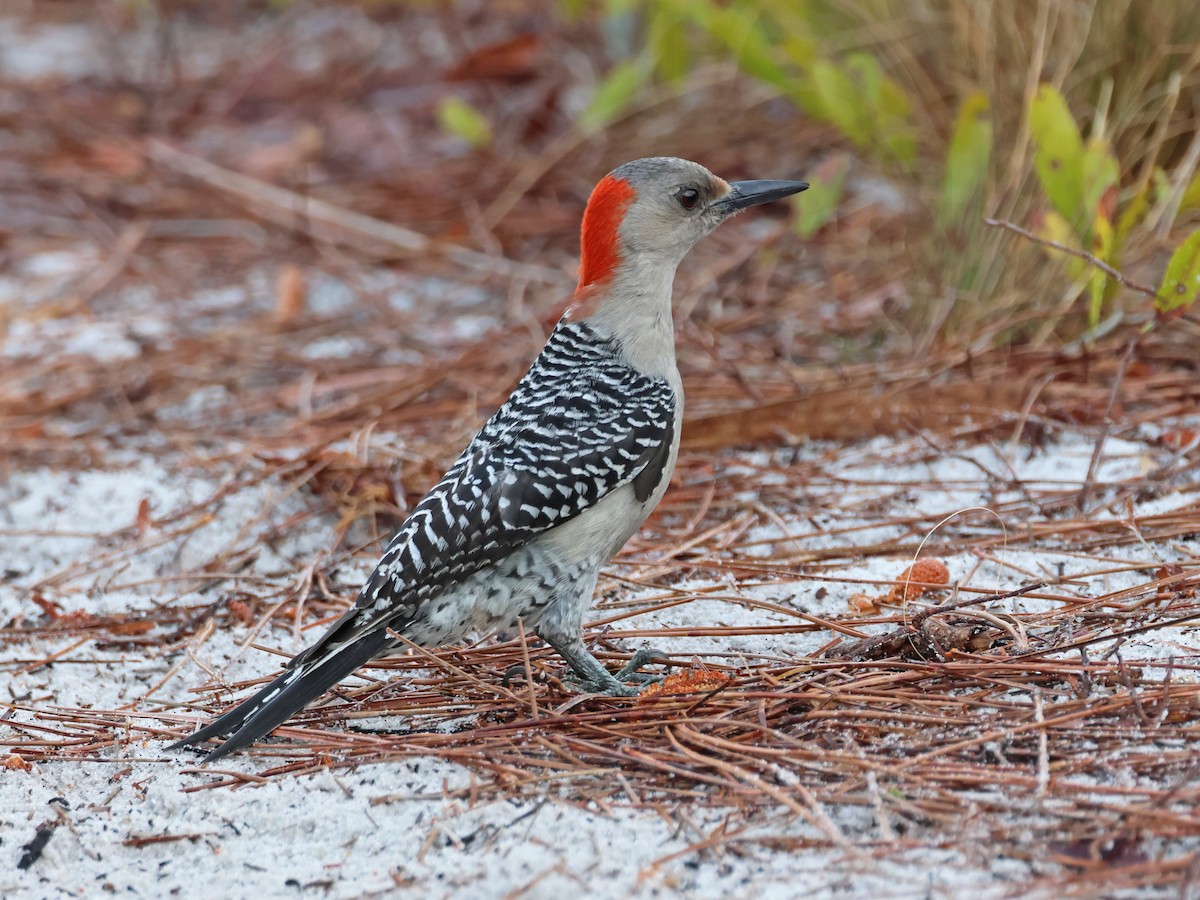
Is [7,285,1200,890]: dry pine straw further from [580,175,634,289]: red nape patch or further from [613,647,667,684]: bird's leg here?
[580,175,634,289]: red nape patch

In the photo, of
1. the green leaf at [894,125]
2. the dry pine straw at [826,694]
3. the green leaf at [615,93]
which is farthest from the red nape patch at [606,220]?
the green leaf at [615,93]

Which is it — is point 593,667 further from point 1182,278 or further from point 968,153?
point 968,153

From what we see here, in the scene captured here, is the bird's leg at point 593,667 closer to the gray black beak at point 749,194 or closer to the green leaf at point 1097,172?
the gray black beak at point 749,194

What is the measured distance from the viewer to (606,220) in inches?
141

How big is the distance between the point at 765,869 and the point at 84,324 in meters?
4.74

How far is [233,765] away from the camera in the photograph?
9.55 ft

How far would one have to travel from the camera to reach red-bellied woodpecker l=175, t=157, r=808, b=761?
9.96 ft

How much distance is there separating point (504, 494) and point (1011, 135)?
9.06 ft

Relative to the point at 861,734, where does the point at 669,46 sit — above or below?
above

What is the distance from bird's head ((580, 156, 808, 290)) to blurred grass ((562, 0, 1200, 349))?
110 centimetres

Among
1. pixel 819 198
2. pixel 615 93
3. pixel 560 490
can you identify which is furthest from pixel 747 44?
pixel 560 490

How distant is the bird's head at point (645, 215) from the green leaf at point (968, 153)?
3.32 ft

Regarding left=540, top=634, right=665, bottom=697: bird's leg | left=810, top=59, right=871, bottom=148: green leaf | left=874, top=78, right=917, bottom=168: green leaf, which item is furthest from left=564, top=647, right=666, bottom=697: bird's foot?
left=874, top=78, right=917, bottom=168: green leaf

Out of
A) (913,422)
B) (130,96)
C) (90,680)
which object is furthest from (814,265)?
(130,96)
